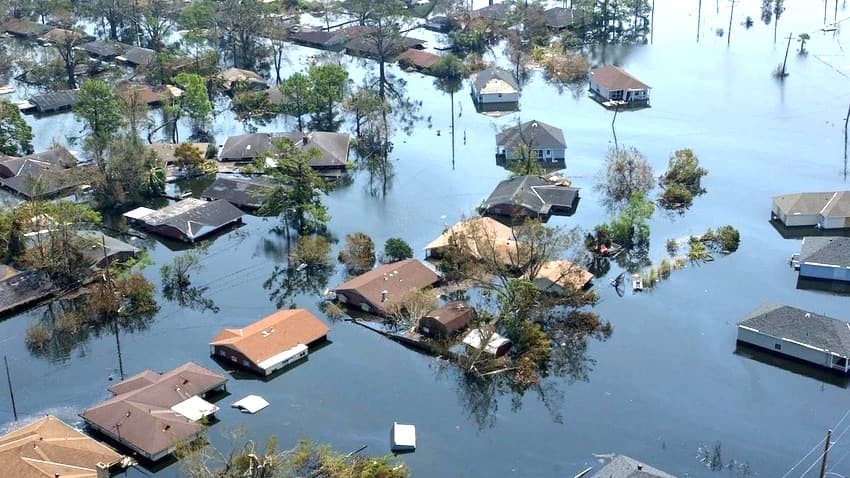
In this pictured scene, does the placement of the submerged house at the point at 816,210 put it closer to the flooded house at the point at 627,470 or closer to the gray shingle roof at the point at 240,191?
the flooded house at the point at 627,470

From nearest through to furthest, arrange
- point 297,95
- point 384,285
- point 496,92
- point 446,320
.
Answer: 1. point 446,320
2. point 384,285
3. point 297,95
4. point 496,92

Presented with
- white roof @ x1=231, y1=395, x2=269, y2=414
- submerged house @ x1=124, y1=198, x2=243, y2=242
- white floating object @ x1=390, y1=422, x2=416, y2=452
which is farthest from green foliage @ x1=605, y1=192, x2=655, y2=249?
white roof @ x1=231, y1=395, x2=269, y2=414

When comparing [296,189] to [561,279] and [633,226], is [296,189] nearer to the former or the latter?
[561,279]

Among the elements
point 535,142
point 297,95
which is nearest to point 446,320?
point 535,142

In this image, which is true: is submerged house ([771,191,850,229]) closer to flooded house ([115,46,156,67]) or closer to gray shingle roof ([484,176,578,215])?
gray shingle roof ([484,176,578,215])

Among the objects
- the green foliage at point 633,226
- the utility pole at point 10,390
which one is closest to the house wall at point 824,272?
the green foliage at point 633,226

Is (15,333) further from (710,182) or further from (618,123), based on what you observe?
(618,123)
